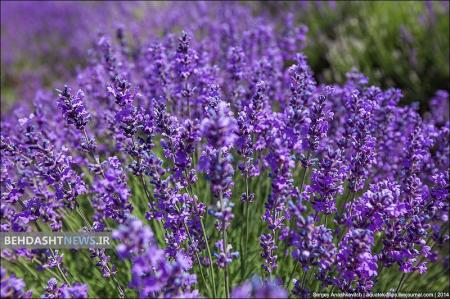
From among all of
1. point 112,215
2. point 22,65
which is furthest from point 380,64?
point 22,65

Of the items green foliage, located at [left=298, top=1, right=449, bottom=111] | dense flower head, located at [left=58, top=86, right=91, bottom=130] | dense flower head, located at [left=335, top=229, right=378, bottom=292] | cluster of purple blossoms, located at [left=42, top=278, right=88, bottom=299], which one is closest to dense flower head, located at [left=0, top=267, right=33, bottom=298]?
cluster of purple blossoms, located at [left=42, top=278, right=88, bottom=299]

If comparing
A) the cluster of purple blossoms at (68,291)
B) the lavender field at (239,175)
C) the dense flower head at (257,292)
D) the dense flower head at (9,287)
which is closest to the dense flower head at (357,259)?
the lavender field at (239,175)

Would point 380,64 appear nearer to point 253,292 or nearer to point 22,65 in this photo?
point 253,292

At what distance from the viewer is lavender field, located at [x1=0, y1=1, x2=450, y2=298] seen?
2.13 metres

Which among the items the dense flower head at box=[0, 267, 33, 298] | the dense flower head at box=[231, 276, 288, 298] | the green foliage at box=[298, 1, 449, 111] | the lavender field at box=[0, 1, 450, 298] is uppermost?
the green foliage at box=[298, 1, 449, 111]

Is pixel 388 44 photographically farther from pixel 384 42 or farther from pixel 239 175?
pixel 239 175

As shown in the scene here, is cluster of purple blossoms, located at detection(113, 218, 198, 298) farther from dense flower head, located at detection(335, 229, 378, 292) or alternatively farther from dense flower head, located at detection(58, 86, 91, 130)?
dense flower head, located at detection(58, 86, 91, 130)

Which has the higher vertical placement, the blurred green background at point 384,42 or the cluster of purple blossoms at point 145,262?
the blurred green background at point 384,42

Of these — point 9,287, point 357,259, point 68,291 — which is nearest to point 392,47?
point 357,259

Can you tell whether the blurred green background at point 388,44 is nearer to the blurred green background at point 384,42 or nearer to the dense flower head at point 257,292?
the blurred green background at point 384,42

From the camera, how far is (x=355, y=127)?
2740 millimetres

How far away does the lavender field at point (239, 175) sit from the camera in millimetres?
2129

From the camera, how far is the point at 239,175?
3562 mm

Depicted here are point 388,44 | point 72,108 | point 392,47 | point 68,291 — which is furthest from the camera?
point 388,44
